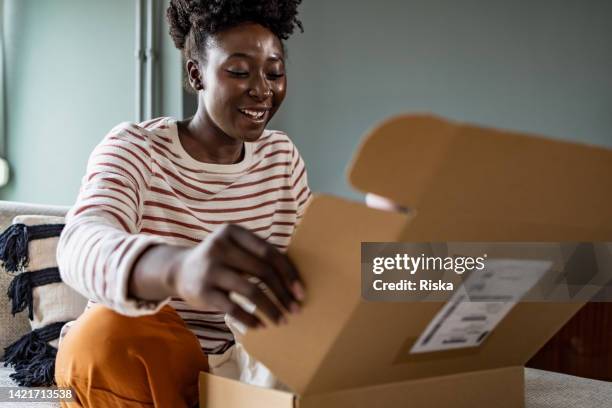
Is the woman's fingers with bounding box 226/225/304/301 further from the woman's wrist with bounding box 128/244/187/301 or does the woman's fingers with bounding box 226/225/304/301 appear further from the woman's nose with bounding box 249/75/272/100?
the woman's nose with bounding box 249/75/272/100

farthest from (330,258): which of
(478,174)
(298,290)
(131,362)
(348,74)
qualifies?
(348,74)

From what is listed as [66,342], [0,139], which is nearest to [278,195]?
[66,342]

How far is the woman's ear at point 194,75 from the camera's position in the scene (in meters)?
1.34

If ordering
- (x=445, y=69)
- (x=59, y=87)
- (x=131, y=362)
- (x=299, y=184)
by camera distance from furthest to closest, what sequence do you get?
(x=59, y=87)
(x=445, y=69)
(x=299, y=184)
(x=131, y=362)

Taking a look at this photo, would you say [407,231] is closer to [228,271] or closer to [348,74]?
[228,271]

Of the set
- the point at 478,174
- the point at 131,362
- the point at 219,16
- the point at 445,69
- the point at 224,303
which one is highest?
the point at 445,69

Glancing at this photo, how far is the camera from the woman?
614mm

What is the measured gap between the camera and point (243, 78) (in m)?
1.25

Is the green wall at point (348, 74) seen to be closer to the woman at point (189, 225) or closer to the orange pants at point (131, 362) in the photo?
the woman at point (189, 225)

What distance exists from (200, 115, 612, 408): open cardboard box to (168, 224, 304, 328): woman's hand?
0.18ft

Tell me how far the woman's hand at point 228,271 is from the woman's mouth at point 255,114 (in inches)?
26.9

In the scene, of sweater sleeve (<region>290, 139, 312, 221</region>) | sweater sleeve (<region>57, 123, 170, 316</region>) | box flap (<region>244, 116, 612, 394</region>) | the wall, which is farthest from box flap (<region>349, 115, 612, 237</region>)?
the wall

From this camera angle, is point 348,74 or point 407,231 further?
point 348,74

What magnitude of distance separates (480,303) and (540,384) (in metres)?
0.58
